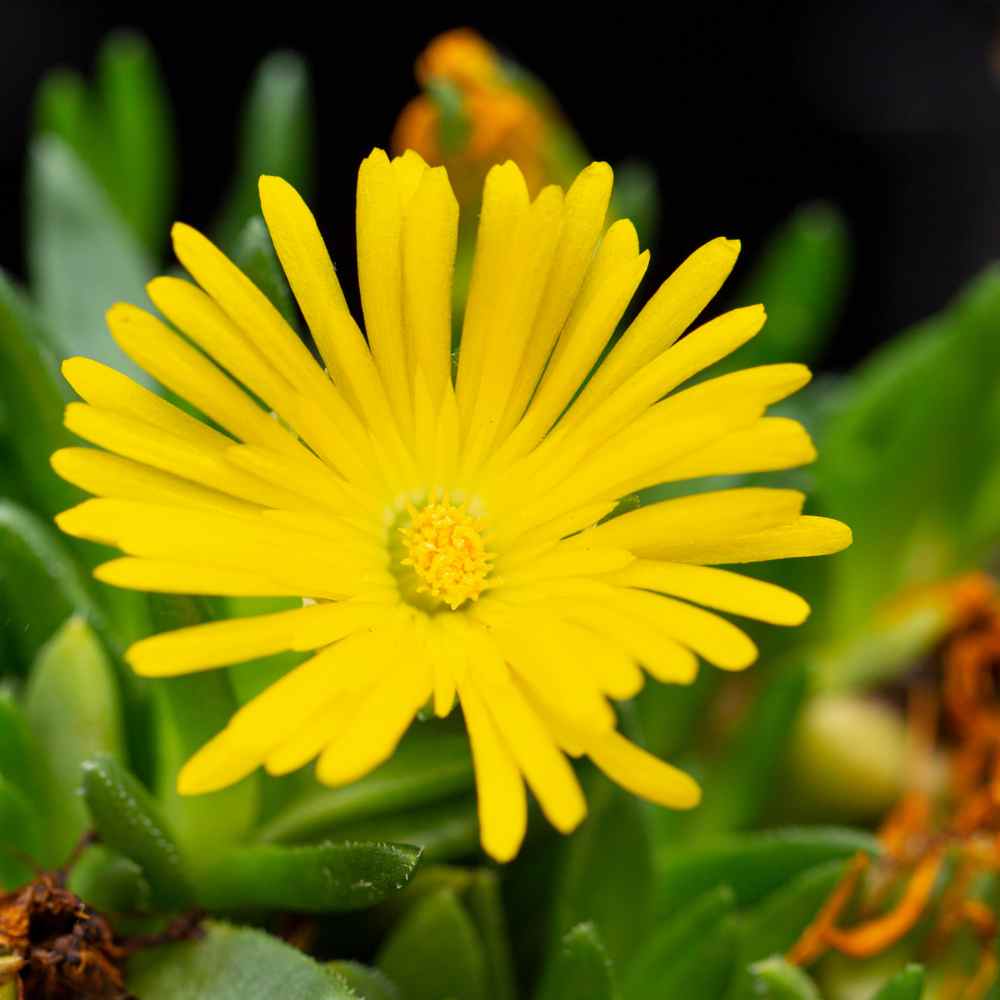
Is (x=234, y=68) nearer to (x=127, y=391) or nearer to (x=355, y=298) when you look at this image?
(x=355, y=298)

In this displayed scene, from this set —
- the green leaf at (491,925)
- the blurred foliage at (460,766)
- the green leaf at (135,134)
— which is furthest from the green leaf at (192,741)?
the green leaf at (135,134)

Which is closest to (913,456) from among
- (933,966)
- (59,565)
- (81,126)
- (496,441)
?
(933,966)

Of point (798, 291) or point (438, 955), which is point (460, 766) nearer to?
point (438, 955)

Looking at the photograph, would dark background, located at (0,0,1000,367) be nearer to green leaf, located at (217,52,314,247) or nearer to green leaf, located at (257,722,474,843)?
green leaf, located at (217,52,314,247)

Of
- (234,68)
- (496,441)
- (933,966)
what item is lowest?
(933,966)

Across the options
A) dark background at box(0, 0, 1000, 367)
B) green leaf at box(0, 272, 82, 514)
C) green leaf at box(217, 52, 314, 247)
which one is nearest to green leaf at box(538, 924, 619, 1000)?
green leaf at box(0, 272, 82, 514)
